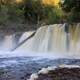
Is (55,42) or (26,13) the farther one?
(26,13)

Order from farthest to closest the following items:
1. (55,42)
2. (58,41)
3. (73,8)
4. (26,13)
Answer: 1. (26,13)
2. (73,8)
3. (55,42)
4. (58,41)

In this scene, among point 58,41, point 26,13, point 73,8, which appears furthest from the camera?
point 26,13

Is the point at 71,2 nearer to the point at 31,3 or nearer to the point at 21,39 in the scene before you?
the point at 21,39

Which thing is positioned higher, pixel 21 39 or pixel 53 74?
pixel 53 74

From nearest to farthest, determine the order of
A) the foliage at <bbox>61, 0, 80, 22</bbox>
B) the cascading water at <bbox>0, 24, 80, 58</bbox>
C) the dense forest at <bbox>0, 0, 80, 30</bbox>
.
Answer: the cascading water at <bbox>0, 24, 80, 58</bbox> < the foliage at <bbox>61, 0, 80, 22</bbox> < the dense forest at <bbox>0, 0, 80, 30</bbox>

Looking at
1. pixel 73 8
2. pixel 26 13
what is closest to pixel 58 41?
pixel 73 8

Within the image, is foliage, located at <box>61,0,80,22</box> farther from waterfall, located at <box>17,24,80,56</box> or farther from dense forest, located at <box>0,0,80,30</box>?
dense forest, located at <box>0,0,80,30</box>

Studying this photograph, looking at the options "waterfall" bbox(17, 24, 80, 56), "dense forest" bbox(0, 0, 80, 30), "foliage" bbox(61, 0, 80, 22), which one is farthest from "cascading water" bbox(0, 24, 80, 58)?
"dense forest" bbox(0, 0, 80, 30)

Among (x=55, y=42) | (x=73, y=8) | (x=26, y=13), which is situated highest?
(x=73, y=8)

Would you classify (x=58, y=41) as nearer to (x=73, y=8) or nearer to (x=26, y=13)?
(x=73, y=8)

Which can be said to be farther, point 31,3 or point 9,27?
point 31,3

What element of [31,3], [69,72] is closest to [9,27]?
[31,3]

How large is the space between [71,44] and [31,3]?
16885mm

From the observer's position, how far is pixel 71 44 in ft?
76.0
